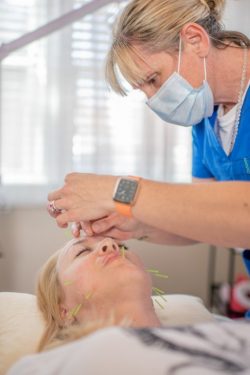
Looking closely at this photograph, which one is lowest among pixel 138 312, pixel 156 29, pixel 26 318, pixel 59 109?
pixel 26 318

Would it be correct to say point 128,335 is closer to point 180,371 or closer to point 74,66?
point 180,371

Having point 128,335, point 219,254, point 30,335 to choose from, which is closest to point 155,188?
point 128,335

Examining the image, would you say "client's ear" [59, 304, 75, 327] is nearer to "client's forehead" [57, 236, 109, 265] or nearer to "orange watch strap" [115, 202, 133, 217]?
"client's forehead" [57, 236, 109, 265]

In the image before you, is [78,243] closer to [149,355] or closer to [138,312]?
[138,312]

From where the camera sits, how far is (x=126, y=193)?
1103 mm

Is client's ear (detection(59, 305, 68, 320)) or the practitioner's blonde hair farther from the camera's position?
client's ear (detection(59, 305, 68, 320))

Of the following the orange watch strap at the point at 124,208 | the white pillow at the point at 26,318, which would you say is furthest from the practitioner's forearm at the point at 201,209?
the white pillow at the point at 26,318

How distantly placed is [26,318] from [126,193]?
2.30 feet

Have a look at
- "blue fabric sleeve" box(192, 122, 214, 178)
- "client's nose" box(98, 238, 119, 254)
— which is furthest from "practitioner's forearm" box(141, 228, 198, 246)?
"blue fabric sleeve" box(192, 122, 214, 178)

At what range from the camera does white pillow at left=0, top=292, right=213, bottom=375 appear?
145 centimetres

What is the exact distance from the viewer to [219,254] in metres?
2.86

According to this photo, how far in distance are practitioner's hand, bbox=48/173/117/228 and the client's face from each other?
6.6 inches

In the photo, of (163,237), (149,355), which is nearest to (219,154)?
(163,237)

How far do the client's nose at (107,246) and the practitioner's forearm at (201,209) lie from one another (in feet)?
0.98
